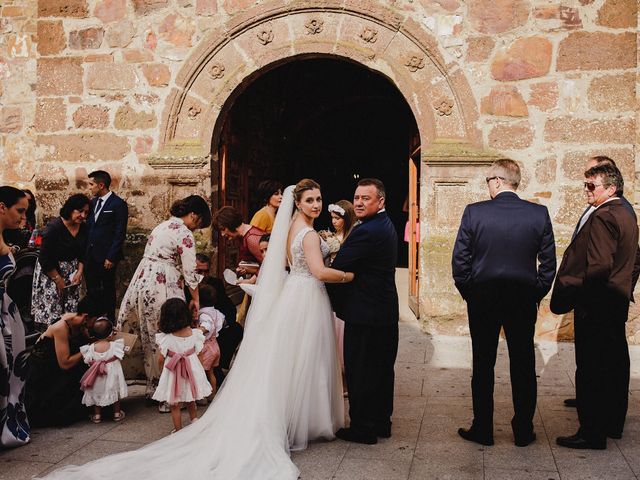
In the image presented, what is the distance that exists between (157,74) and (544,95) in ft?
13.5

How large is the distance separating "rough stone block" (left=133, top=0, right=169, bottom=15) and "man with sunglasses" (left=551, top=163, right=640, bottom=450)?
5.14m

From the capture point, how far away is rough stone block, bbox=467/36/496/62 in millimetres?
6469

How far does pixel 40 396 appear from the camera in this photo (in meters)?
4.23

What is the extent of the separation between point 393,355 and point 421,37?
152 inches

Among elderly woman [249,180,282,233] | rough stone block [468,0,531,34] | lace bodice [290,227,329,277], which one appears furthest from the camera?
rough stone block [468,0,531,34]

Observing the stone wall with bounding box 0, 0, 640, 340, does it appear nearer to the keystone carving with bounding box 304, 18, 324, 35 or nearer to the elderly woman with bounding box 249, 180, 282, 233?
the keystone carving with bounding box 304, 18, 324, 35

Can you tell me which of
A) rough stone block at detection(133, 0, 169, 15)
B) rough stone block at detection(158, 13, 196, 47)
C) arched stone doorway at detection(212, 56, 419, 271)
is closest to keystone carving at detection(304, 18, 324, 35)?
arched stone doorway at detection(212, 56, 419, 271)

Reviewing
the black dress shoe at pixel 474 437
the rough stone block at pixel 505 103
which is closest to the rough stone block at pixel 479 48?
the rough stone block at pixel 505 103

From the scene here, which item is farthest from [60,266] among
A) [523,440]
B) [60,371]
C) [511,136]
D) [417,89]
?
[511,136]

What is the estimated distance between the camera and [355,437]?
12.5 ft

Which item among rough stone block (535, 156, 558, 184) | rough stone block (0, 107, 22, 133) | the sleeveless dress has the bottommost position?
the sleeveless dress

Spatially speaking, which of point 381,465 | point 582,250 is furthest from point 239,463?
point 582,250

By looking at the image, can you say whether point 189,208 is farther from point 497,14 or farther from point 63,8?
point 63,8

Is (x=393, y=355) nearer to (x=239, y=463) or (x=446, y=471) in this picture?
(x=446, y=471)
